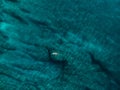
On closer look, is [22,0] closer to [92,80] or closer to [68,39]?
[68,39]

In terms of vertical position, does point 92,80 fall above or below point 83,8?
below

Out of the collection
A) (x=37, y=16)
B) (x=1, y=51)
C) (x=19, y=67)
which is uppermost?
(x=37, y=16)

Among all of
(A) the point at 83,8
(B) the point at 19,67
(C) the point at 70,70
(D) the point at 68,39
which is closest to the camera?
(B) the point at 19,67

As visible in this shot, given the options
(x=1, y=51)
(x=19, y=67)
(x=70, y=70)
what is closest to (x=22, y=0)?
(x=1, y=51)

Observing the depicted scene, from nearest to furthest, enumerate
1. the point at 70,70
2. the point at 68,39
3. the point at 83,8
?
the point at 70,70
the point at 68,39
the point at 83,8

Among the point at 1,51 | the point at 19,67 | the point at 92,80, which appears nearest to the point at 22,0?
the point at 1,51

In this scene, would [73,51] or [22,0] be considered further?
[22,0]
